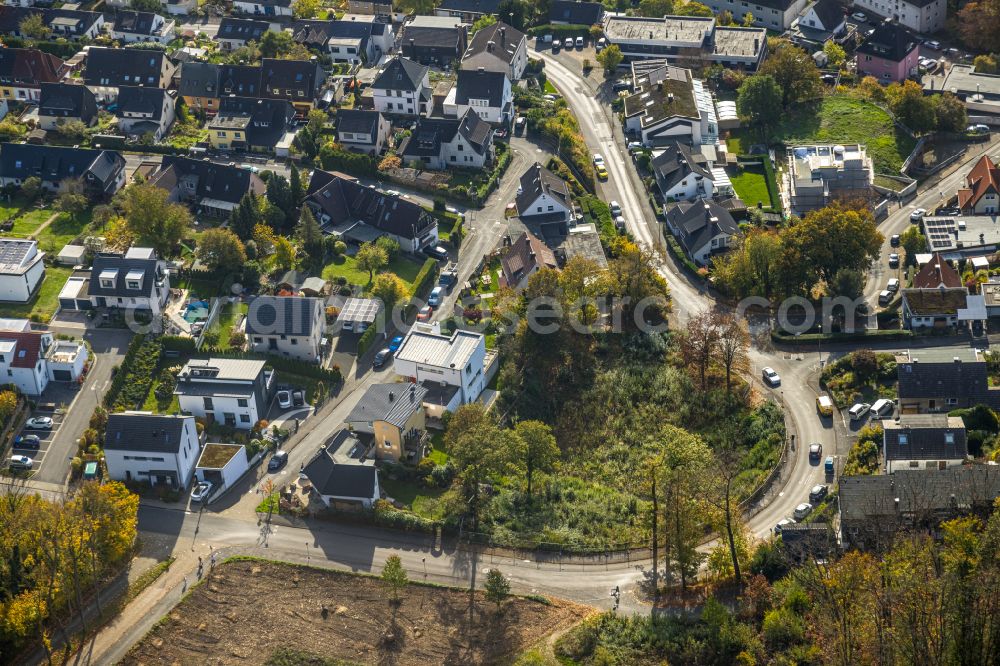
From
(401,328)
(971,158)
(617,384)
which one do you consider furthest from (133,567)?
(971,158)

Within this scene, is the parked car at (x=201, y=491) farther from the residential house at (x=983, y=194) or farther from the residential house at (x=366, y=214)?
the residential house at (x=983, y=194)

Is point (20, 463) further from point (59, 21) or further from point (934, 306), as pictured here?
point (59, 21)

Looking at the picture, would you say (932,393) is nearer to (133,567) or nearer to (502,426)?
(502,426)

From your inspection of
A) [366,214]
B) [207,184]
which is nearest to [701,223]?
[366,214]

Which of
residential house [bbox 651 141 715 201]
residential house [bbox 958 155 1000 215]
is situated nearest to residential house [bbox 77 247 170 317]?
residential house [bbox 651 141 715 201]

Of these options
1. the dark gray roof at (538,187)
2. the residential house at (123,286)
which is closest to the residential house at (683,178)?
the dark gray roof at (538,187)

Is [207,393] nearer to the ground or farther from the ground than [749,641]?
farther from the ground
